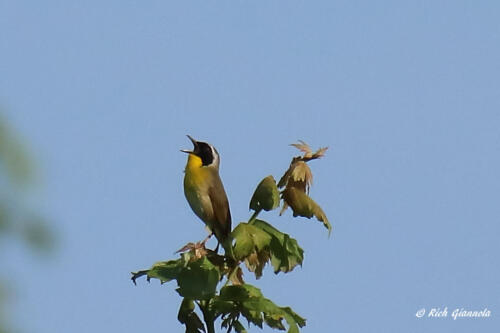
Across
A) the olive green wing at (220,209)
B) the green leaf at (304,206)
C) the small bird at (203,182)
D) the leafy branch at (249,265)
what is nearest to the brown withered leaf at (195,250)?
the leafy branch at (249,265)

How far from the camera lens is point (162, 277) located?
2982 millimetres

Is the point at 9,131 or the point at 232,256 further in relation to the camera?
A: the point at 232,256

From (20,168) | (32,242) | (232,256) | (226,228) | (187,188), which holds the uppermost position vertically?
(187,188)

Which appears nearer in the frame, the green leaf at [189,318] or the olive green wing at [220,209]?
the green leaf at [189,318]

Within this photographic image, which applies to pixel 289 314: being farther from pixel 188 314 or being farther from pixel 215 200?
pixel 215 200

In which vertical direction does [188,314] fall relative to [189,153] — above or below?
below

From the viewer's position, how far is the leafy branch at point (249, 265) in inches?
114

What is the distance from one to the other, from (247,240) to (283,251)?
0.51 ft

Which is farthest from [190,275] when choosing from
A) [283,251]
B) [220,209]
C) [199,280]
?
[220,209]

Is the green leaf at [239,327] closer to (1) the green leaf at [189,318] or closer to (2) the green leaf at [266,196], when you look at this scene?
(1) the green leaf at [189,318]

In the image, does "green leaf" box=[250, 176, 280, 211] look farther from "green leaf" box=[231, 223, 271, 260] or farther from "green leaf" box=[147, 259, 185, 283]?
"green leaf" box=[147, 259, 185, 283]

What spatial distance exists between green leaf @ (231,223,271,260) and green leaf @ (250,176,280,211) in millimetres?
105

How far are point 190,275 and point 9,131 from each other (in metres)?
1.58

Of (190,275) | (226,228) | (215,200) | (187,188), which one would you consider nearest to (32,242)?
(190,275)
